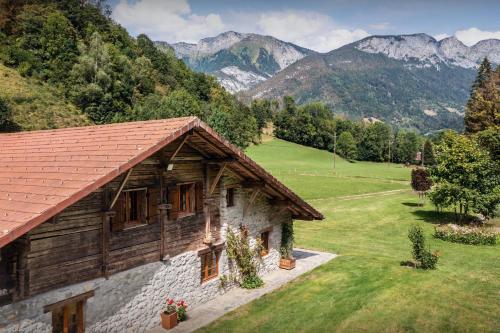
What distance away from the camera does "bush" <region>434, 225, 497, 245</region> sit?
1136 inches

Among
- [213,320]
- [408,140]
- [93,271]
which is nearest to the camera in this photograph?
[93,271]

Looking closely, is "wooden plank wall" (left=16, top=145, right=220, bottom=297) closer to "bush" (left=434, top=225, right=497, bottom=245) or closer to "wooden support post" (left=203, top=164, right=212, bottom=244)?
"wooden support post" (left=203, top=164, right=212, bottom=244)

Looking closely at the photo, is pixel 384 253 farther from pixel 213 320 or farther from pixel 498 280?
pixel 213 320

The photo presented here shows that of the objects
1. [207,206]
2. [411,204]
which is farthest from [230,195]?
[411,204]

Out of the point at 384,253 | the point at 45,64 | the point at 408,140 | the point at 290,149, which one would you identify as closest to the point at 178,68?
the point at 290,149

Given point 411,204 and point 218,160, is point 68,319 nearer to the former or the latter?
point 218,160

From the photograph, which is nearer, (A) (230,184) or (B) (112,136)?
(B) (112,136)

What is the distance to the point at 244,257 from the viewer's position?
18.0m

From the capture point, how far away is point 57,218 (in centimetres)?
1073

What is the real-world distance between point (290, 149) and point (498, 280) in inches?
4017

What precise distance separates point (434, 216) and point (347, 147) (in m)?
88.0

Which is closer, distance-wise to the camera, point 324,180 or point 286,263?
point 286,263

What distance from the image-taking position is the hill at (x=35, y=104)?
52219 mm

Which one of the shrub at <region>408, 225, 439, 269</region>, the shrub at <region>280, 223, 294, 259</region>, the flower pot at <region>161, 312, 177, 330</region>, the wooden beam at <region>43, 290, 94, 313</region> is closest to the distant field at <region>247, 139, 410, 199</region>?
the shrub at <region>280, 223, 294, 259</region>
